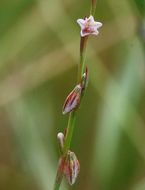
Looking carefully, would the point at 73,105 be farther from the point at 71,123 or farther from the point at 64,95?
the point at 64,95

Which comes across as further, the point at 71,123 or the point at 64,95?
the point at 64,95

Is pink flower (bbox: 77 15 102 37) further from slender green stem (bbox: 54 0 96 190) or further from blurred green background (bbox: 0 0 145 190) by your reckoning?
blurred green background (bbox: 0 0 145 190)

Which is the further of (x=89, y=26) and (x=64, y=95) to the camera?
(x=64, y=95)

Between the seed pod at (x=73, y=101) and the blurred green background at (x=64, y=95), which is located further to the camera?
the blurred green background at (x=64, y=95)

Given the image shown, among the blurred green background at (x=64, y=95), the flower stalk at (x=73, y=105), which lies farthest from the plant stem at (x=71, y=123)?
the blurred green background at (x=64, y=95)

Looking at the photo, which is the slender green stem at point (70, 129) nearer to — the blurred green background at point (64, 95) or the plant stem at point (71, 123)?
the plant stem at point (71, 123)

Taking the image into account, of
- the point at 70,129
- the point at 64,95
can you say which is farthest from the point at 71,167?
the point at 64,95

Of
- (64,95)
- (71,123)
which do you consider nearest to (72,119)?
(71,123)

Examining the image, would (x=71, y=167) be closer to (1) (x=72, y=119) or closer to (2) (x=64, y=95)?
(1) (x=72, y=119)

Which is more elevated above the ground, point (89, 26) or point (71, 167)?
point (89, 26)

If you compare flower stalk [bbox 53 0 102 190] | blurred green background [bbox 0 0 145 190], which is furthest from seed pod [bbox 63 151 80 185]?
blurred green background [bbox 0 0 145 190]
